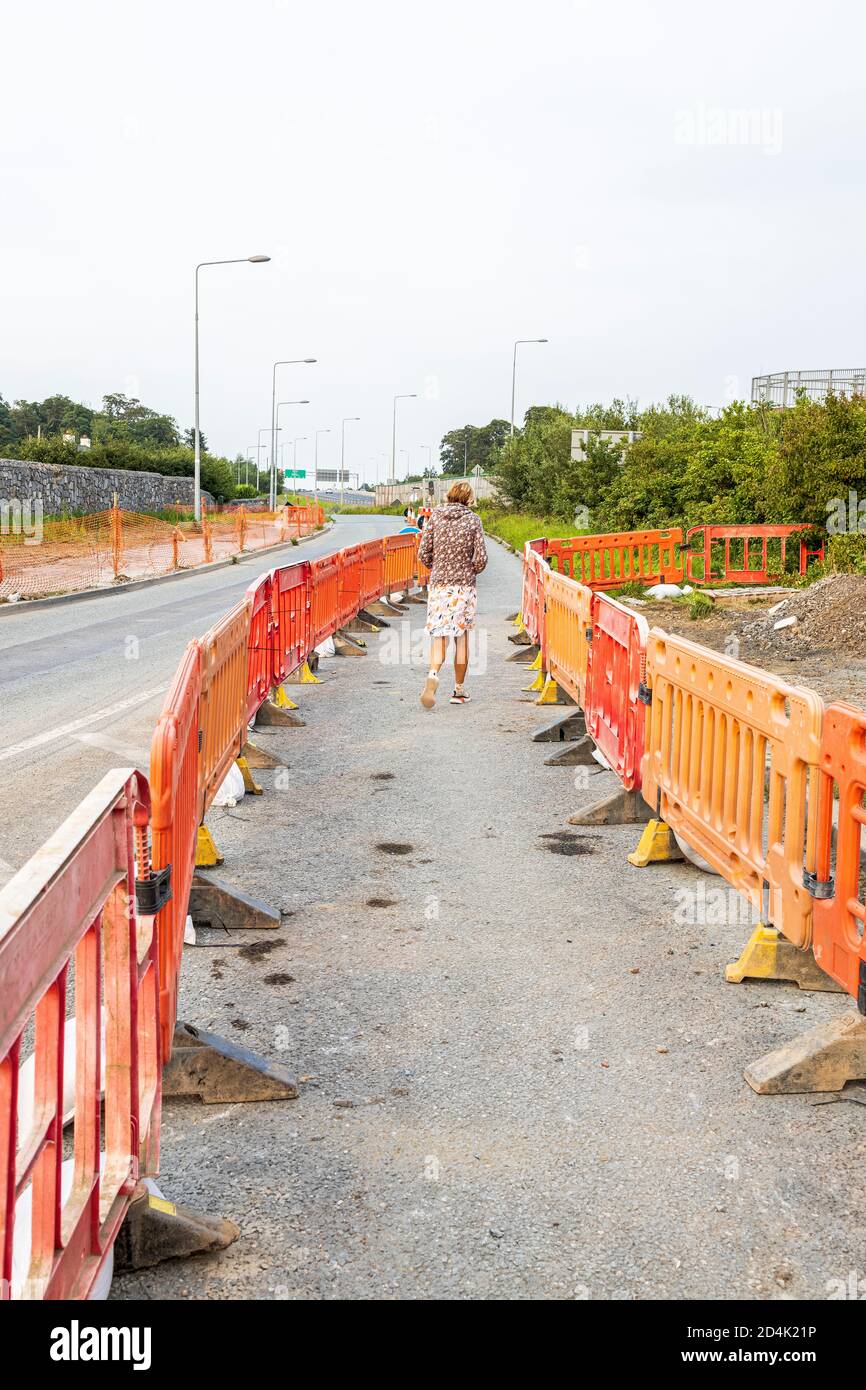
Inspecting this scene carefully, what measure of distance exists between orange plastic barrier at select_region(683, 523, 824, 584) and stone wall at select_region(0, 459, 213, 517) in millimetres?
22879

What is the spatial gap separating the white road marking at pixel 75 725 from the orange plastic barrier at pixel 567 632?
3653mm

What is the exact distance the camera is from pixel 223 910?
18.4 ft

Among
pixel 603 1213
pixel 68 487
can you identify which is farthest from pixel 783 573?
pixel 68 487

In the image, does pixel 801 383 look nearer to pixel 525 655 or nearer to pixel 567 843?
pixel 525 655

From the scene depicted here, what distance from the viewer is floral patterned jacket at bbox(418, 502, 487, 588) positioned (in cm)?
1181

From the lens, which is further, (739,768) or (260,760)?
(260,760)

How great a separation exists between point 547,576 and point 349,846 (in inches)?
242

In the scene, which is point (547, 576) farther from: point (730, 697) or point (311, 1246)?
point (311, 1246)

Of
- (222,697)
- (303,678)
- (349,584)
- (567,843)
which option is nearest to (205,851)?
(222,697)

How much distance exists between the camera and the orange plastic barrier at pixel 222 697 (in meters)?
5.98

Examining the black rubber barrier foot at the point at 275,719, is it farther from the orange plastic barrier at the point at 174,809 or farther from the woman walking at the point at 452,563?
the orange plastic barrier at the point at 174,809

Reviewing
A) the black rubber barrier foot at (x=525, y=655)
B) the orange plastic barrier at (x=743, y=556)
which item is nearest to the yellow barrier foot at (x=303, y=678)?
the black rubber barrier foot at (x=525, y=655)

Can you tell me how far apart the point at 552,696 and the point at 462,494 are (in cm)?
209

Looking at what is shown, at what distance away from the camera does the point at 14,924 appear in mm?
1973
